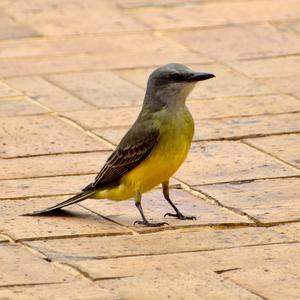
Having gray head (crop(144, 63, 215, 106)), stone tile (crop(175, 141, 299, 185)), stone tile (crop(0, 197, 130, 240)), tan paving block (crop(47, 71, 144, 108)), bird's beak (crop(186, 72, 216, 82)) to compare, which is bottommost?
stone tile (crop(0, 197, 130, 240))

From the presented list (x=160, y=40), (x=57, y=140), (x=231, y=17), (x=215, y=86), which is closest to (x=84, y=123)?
(x=57, y=140)

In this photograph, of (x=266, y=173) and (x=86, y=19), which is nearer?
(x=266, y=173)

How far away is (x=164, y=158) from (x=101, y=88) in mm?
3051

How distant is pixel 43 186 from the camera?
812 cm

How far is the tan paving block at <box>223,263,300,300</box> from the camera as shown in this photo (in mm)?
6211

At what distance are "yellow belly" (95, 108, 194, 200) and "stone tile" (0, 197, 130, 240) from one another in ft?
0.91

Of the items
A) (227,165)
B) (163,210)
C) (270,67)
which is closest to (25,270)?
→ (163,210)

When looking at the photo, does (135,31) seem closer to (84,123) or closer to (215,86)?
(215,86)

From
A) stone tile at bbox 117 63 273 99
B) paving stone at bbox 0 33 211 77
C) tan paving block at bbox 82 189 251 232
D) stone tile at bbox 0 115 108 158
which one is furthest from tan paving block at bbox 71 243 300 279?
paving stone at bbox 0 33 211 77

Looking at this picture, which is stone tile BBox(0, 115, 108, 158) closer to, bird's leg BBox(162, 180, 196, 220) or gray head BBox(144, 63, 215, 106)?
bird's leg BBox(162, 180, 196, 220)

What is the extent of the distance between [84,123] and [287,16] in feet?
10.9

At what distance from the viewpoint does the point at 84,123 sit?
940 cm

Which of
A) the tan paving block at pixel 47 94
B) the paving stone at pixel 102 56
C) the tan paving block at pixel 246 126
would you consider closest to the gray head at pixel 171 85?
the tan paving block at pixel 246 126

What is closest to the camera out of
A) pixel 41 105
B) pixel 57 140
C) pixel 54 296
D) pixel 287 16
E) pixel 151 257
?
pixel 54 296
